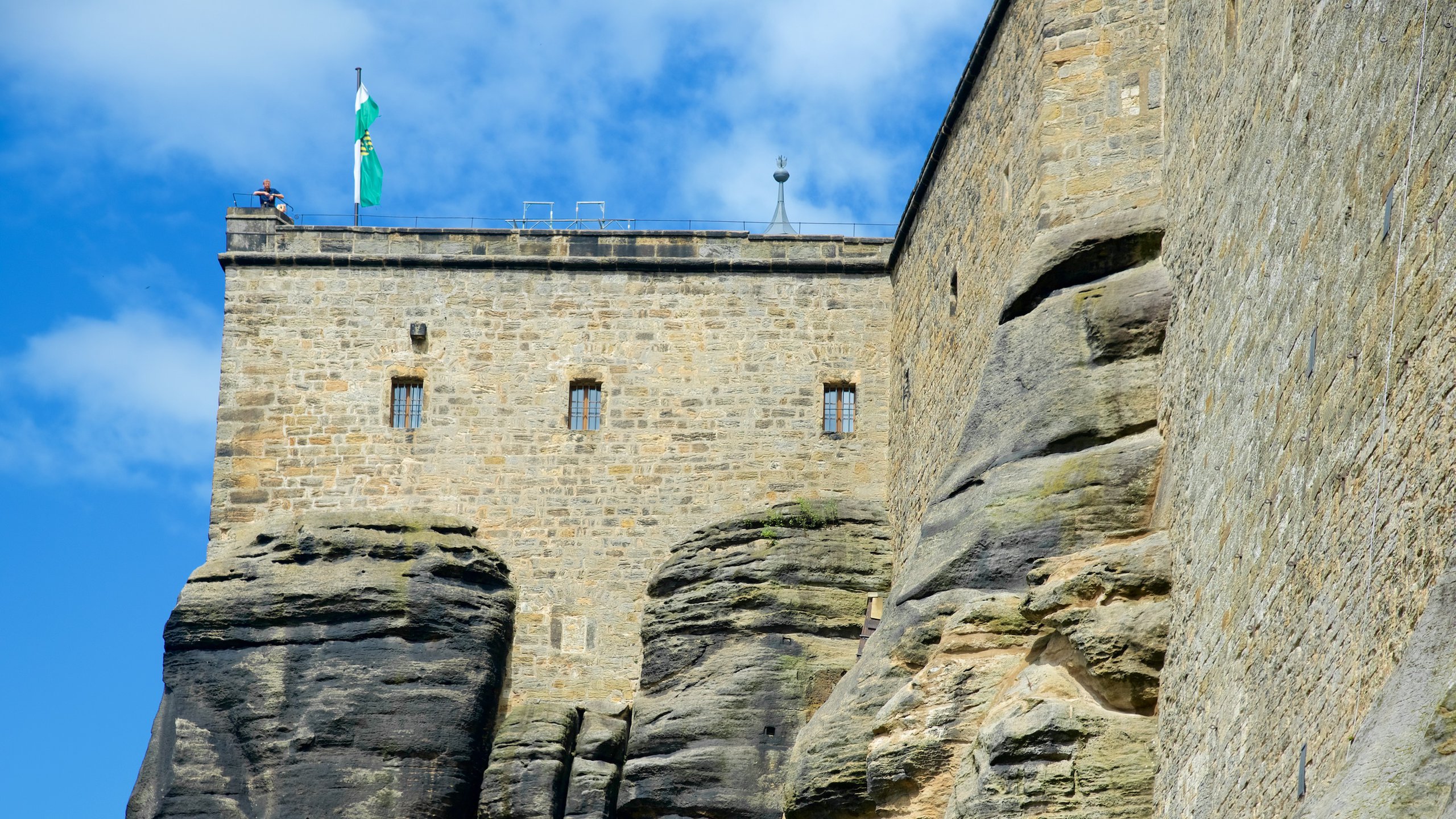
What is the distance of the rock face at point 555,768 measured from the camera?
23547mm

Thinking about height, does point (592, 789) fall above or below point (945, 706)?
below

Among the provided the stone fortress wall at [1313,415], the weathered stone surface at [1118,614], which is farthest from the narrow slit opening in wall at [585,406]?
the stone fortress wall at [1313,415]

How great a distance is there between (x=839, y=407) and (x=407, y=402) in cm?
497

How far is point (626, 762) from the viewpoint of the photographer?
2350 centimetres

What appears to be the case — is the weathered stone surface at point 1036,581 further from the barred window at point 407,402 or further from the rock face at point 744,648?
the barred window at point 407,402

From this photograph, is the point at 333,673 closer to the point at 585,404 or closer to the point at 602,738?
the point at 602,738

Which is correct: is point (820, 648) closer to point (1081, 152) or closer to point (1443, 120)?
point (1081, 152)

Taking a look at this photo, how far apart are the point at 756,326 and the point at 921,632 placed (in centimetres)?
954

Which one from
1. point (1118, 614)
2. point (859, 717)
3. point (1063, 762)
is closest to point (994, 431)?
point (859, 717)

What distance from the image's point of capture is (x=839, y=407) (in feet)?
82.8

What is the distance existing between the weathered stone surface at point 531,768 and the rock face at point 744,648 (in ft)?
2.40

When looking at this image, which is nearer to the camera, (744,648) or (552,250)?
(744,648)

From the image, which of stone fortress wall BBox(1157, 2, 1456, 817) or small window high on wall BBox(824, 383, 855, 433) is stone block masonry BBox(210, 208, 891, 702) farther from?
stone fortress wall BBox(1157, 2, 1456, 817)

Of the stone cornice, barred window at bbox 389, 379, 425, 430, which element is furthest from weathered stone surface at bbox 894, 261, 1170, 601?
barred window at bbox 389, 379, 425, 430
